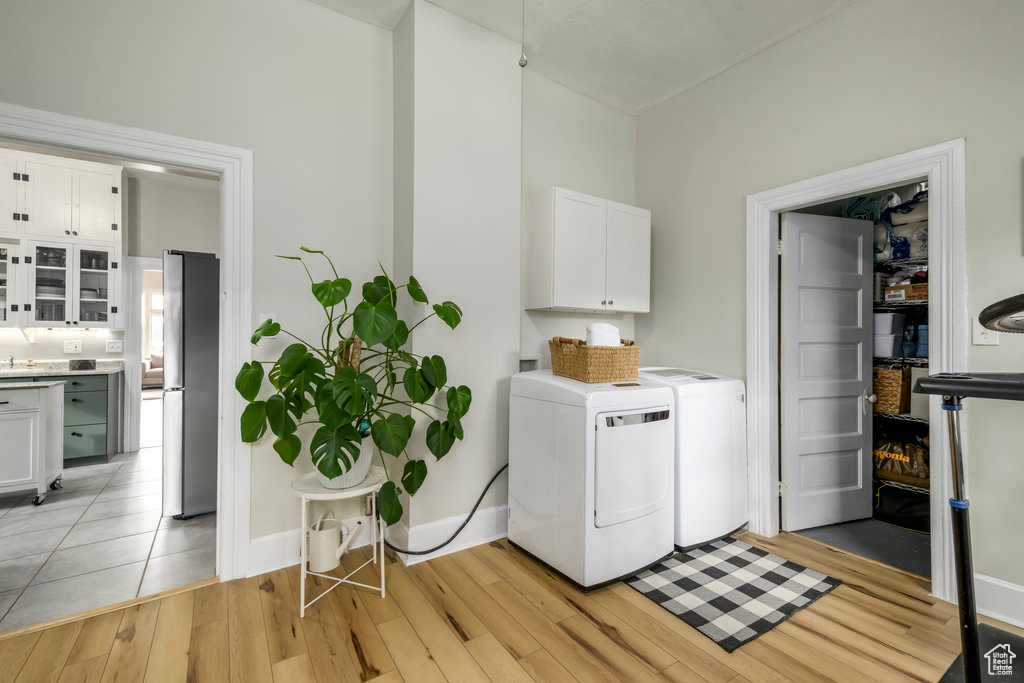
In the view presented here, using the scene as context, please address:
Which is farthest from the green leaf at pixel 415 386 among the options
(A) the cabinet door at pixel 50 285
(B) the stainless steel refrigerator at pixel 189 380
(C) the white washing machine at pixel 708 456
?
(A) the cabinet door at pixel 50 285

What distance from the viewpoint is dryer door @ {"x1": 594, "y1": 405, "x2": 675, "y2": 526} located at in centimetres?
210

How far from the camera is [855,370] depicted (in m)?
3.00

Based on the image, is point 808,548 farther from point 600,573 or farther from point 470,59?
point 470,59

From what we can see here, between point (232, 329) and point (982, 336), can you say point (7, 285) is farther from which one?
point (982, 336)

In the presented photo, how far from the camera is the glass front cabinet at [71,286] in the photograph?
13.8ft

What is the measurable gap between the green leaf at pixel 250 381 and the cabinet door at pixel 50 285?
386 cm

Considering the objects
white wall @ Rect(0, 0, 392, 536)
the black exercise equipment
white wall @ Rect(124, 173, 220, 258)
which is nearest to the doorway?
the black exercise equipment

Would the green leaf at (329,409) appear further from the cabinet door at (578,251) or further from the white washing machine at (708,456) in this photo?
the white washing machine at (708,456)

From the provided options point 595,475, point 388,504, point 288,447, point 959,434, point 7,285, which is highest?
point 7,285

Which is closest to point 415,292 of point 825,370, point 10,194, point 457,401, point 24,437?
point 457,401

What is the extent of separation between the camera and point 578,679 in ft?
5.18

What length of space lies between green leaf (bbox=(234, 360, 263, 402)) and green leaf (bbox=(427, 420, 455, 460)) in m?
0.76

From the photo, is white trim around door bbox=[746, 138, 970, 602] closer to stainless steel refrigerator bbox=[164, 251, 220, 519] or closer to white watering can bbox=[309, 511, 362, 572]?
white watering can bbox=[309, 511, 362, 572]

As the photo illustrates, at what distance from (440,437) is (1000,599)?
2.47m
